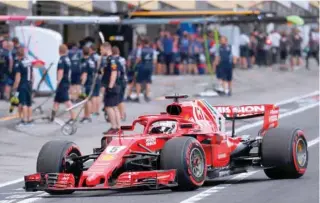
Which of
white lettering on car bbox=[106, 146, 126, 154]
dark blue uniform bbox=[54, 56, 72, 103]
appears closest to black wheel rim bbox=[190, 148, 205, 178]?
white lettering on car bbox=[106, 146, 126, 154]

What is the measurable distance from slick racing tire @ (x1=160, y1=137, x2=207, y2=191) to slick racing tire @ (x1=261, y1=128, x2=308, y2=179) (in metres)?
1.41

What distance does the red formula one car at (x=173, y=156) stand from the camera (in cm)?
1362

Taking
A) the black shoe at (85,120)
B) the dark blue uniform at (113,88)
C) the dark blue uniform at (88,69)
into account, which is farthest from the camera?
the dark blue uniform at (88,69)

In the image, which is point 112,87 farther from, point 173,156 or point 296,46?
point 296,46

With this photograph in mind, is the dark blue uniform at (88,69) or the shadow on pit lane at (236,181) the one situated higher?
the dark blue uniform at (88,69)

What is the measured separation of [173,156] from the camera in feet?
44.9

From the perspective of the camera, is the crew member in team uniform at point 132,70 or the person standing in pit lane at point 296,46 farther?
the person standing in pit lane at point 296,46

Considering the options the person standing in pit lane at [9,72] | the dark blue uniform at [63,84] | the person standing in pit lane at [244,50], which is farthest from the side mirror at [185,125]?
the person standing in pit lane at [244,50]

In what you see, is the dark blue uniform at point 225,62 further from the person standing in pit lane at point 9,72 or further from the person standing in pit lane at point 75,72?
the person standing in pit lane at point 9,72

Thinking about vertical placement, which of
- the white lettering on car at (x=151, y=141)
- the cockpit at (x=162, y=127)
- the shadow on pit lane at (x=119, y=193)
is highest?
the cockpit at (x=162, y=127)

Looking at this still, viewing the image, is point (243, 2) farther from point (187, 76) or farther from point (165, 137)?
point (165, 137)

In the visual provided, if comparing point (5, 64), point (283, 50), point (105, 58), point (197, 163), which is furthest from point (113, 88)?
point (283, 50)

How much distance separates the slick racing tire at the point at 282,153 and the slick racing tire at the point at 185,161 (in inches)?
55.5

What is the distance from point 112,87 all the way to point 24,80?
100 inches
